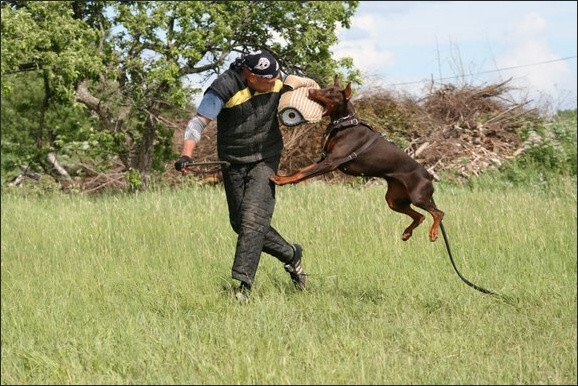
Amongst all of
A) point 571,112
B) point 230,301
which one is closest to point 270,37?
point 571,112

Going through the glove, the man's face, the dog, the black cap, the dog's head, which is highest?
the black cap

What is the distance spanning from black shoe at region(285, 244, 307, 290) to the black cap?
63.2 inches

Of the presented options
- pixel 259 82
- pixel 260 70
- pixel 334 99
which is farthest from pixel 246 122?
pixel 334 99

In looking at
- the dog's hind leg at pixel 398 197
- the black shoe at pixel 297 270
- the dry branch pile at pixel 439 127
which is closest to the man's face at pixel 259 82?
the dog's hind leg at pixel 398 197

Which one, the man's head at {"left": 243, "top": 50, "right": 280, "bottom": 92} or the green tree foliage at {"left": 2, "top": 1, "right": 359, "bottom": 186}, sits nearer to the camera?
the man's head at {"left": 243, "top": 50, "right": 280, "bottom": 92}

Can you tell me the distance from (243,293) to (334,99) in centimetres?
182

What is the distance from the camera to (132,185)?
54.4 ft

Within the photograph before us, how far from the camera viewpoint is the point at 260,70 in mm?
6191

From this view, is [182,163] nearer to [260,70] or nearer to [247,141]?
[247,141]

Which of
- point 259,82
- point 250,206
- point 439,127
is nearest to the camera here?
point 259,82

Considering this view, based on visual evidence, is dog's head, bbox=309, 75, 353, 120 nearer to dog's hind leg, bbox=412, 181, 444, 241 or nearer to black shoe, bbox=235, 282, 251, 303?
dog's hind leg, bbox=412, 181, 444, 241

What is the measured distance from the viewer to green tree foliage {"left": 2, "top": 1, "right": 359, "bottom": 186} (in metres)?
14.7

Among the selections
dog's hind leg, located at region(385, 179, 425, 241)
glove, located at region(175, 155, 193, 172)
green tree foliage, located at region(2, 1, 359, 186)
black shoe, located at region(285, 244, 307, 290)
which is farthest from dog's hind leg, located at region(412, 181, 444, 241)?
green tree foliage, located at region(2, 1, 359, 186)

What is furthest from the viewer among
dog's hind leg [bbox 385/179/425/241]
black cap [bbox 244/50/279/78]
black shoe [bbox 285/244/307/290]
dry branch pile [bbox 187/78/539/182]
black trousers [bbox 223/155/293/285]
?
dry branch pile [bbox 187/78/539/182]
